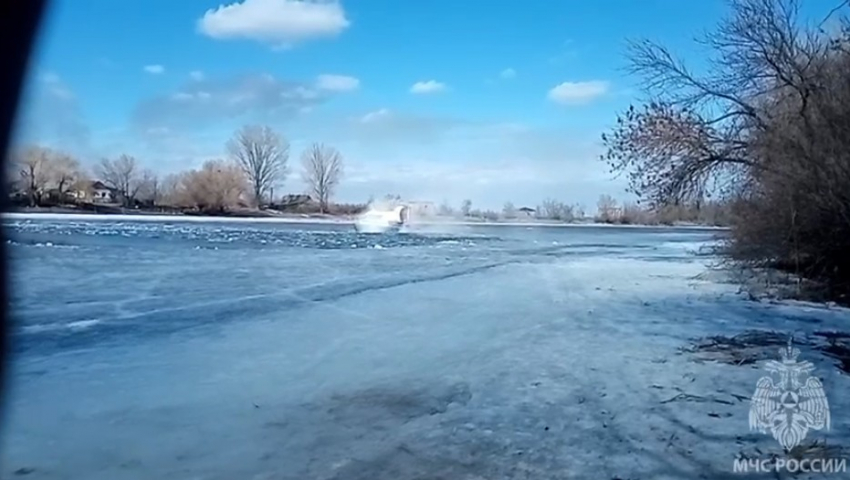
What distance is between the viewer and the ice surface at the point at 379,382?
3818 mm

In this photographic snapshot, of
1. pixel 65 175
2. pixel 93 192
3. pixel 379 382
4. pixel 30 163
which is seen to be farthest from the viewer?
pixel 93 192

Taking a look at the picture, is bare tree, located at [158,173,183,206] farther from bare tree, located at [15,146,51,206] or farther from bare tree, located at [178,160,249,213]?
bare tree, located at [15,146,51,206]

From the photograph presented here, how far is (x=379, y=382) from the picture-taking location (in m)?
5.45

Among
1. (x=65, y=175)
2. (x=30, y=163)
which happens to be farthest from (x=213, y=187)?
(x=30, y=163)

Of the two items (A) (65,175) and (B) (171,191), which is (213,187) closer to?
(B) (171,191)

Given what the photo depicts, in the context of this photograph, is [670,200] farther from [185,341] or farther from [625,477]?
[625,477]

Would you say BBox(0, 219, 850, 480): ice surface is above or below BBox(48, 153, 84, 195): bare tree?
below

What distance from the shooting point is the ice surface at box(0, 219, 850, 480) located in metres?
3.82

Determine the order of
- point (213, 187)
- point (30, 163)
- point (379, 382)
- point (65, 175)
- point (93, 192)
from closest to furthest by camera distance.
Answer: point (379, 382) < point (30, 163) < point (65, 175) < point (93, 192) < point (213, 187)

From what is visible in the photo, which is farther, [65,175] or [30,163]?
[65,175]

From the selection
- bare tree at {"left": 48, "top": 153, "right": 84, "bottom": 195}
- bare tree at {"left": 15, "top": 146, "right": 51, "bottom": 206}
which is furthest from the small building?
bare tree at {"left": 15, "top": 146, "right": 51, "bottom": 206}

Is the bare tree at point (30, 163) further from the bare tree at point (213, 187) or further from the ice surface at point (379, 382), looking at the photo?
the bare tree at point (213, 187)

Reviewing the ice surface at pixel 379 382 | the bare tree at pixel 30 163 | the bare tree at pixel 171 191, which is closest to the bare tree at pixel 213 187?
the bare tree at pixel 171 191

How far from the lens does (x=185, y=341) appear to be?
7156 millimetres
